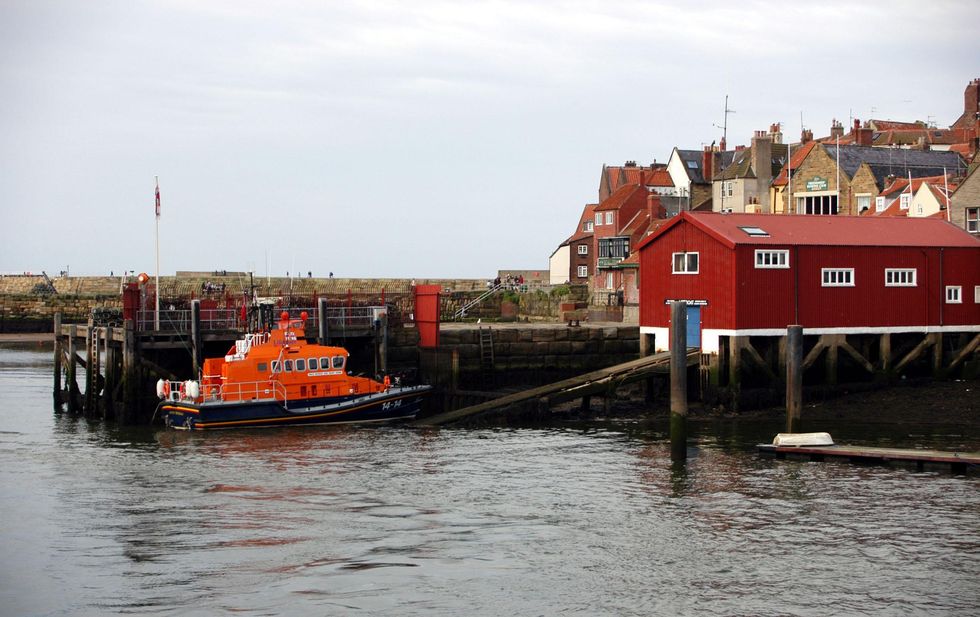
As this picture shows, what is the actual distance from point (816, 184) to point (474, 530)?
44.7 metres

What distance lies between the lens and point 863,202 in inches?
2371

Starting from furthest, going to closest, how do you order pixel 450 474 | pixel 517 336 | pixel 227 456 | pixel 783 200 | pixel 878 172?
pixel 783 200 < pixel 878 172 < pixel 517 336 < pixel 227 456 < pixel 450 474

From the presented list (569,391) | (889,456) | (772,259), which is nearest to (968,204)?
(772,259)

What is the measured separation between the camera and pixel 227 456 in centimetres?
3138

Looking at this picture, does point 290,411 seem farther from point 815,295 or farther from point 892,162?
point 892,162

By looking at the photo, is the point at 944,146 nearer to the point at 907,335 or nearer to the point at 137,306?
the point at 907,335

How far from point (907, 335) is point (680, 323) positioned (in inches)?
683

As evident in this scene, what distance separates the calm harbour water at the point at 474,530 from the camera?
61.7 ft

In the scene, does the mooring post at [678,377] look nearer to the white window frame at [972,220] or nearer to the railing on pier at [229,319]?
the railing on pier at [229,319]

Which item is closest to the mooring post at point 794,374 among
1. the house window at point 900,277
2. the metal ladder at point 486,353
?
the house window at point 900,277

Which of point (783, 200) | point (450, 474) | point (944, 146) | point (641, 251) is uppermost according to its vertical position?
point (944, 146)

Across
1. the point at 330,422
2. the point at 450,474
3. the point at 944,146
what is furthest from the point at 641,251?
the point at 944,146

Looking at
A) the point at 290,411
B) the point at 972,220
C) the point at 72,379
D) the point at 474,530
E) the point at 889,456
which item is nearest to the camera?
the point at 474,530

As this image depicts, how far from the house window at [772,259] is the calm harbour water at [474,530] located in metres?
7.37
